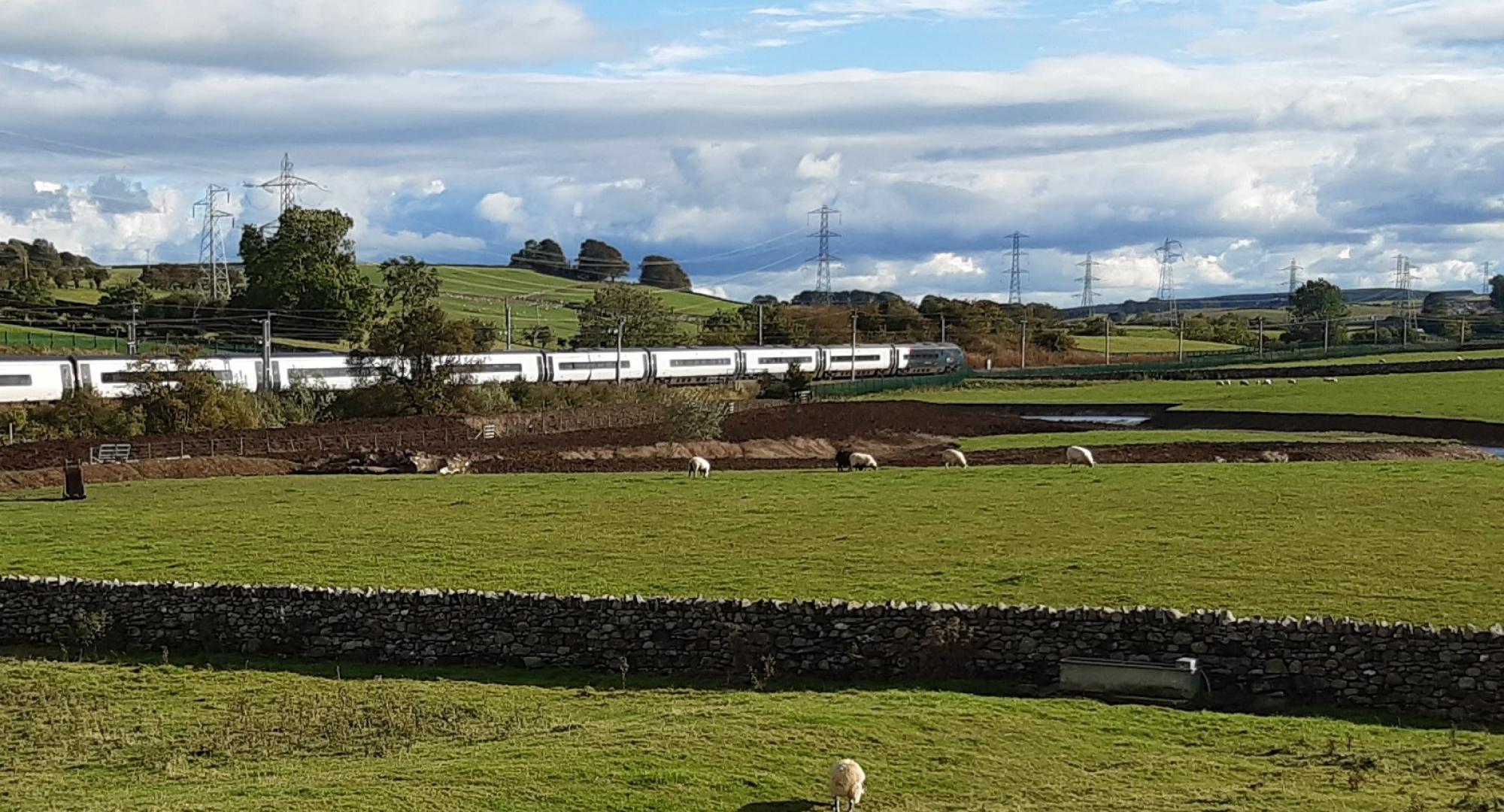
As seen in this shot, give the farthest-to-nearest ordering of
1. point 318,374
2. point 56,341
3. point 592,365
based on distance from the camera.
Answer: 1. point 592,365
2. point 56,341
3. point 318,374

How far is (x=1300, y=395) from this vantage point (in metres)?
76.5

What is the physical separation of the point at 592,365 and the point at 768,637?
83.9m

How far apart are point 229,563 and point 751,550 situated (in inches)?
375

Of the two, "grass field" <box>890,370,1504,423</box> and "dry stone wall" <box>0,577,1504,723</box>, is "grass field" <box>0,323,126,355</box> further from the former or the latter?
"dry stone wall" <box>0,577,1504,723</box>

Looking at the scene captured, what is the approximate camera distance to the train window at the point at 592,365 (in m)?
104

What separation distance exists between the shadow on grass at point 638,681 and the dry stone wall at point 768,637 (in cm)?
19

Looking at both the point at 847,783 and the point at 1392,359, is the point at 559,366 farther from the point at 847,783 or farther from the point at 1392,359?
the point at 847,783

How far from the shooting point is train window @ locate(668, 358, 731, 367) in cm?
11125

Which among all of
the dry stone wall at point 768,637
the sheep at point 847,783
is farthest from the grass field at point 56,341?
the sheep at point 847,783

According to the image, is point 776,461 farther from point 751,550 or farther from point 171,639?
point 171,639

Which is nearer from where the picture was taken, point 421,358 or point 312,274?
point 421,358

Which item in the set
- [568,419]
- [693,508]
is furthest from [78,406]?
[693,508]

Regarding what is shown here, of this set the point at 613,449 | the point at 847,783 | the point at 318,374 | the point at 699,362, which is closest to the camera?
the point at 847,783

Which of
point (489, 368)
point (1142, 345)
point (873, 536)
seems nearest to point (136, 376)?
point (489, 368)
